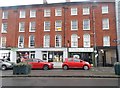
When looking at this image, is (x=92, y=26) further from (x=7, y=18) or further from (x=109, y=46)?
(x=7, y=18)

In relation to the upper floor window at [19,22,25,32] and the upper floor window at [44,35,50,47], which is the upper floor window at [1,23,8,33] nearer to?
the upper floor window at [19,22,25,32]

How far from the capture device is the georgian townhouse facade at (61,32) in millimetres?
34031

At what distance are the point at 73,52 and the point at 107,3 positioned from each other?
9.80 meters

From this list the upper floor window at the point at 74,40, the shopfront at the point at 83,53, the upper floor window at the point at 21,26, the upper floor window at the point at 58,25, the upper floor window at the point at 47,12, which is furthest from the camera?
the upper floor window at the point at 21,26

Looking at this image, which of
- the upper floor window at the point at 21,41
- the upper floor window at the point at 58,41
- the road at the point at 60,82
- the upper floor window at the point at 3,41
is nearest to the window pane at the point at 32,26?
the upper floor window at the point at 21,41

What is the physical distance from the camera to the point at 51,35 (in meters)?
35.5

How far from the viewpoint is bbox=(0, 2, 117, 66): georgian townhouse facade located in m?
34.0

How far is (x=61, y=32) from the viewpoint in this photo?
116ft

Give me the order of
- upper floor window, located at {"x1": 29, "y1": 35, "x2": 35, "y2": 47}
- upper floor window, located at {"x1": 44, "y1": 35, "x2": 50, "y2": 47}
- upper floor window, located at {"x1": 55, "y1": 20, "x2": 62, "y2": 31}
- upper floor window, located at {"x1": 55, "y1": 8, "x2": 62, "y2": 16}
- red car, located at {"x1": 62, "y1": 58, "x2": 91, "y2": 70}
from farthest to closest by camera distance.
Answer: upper floor window, located at {"x1": 55, "y1": 8, "x2": 62, "y2": 16} < upper floor window, located at {"x1": 29, "y1": 35, "x2": 35, "y2": 47} < upper floor window, located at {"x1": 55, "y1": 20, "x2": 62, "y2": 31} < upper floor window, located at {"x1": 44, "y1": 35, "x2": 50, "y2": 47} < red car, located at {"x1": 62, "y1": 58, "x2": 91, "y2": 70}

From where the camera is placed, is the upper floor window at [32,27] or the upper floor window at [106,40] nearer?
the upper floor window at [106,40]

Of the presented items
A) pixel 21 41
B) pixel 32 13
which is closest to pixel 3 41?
pixel 21 41

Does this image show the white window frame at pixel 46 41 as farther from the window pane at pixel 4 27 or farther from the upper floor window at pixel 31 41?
the window pane at pixel 4 27

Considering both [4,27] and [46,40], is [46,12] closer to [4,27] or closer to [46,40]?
[46,40]

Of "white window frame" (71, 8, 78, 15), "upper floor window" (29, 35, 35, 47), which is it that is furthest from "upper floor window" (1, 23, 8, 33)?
"white window frame" (71, 8, 78, 15)
